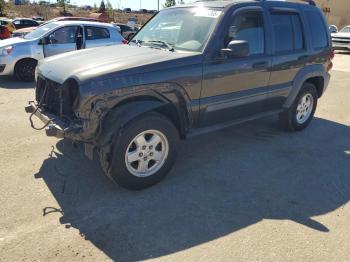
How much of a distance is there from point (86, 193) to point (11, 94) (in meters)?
5.42

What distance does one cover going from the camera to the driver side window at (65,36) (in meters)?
10.4

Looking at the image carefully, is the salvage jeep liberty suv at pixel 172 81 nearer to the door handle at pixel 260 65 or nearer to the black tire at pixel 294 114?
the door handle at pixel 260 65

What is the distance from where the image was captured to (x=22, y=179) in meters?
4.35

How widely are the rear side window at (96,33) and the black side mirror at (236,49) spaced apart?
7192 millimetres

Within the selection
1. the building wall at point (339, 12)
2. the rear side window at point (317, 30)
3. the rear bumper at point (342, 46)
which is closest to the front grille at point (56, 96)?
the rear side window at point (317, 30)

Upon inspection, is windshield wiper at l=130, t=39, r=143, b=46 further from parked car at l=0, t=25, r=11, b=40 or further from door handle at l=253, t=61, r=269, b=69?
parked car at l=0, t=25, r=11, b=40

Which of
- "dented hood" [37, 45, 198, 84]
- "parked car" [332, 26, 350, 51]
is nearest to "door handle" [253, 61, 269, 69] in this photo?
"dented hood" [37, 45, 198, 84]

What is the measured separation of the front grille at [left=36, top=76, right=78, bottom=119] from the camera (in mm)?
3961

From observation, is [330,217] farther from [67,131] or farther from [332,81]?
[332,81]

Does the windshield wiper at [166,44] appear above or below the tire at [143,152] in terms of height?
above

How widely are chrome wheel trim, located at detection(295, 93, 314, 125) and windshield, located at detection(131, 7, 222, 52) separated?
7.96ft

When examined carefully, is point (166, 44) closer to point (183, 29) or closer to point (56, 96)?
point (183, 29)

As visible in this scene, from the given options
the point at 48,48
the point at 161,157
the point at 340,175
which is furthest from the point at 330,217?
the point at 48,48

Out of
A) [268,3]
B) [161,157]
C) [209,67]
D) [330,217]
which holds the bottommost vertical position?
[330,217]
